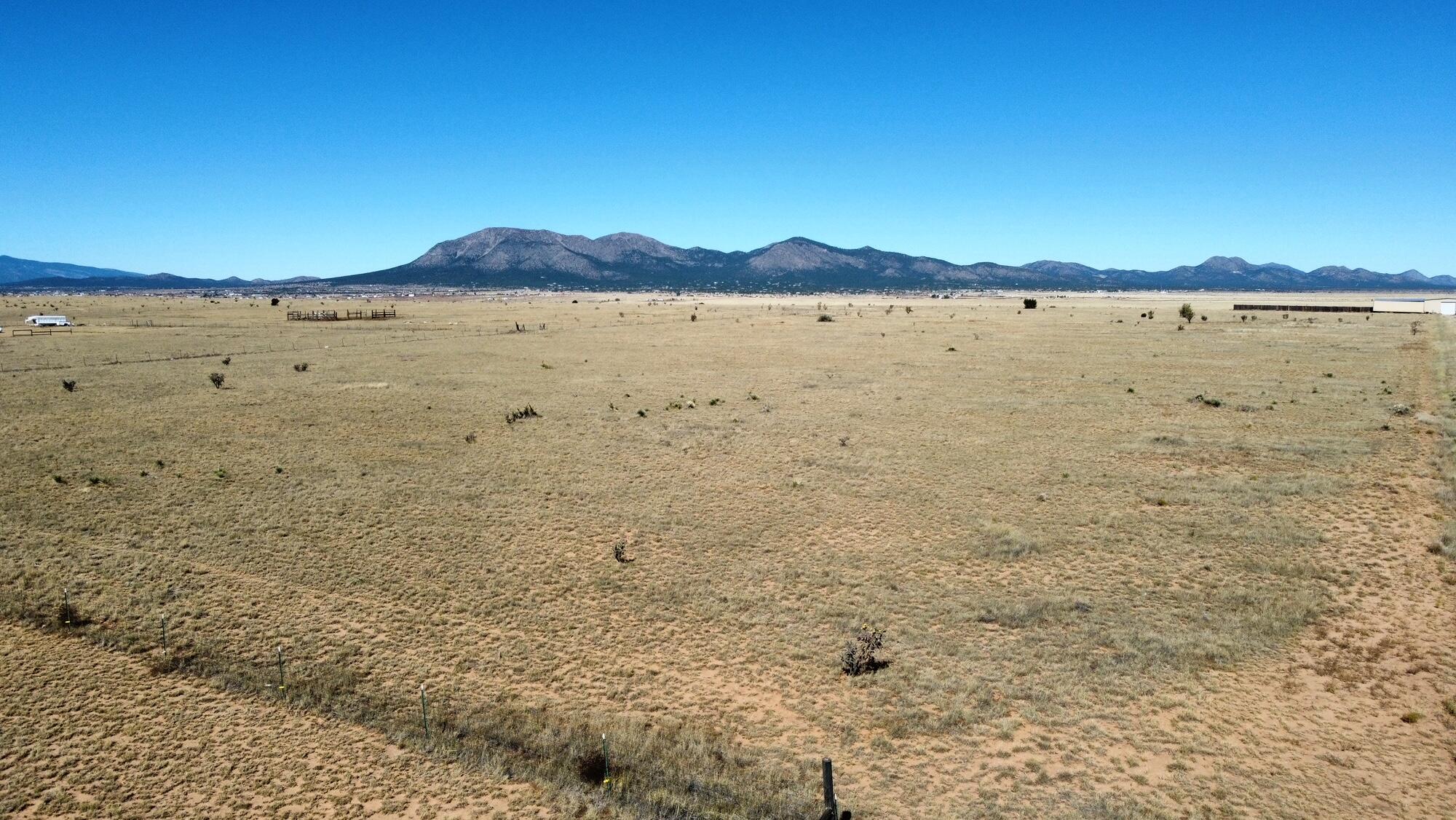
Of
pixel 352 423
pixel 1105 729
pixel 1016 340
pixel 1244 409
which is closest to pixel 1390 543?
pixel 1105 729

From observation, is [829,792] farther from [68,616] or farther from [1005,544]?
[68,616]

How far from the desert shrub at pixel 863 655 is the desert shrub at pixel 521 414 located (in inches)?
861

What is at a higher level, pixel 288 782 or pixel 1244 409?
pixel 1244 409

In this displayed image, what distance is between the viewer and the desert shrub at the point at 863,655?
1293 centimetres

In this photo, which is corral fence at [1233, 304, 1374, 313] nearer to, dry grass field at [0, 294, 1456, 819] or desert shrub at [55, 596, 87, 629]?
dry grass field at [0, 294, 1456, 819]

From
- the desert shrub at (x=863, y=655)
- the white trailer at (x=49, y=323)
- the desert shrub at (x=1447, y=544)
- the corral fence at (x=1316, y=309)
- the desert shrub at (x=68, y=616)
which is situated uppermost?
the corral fence at (x=1316, y=309)

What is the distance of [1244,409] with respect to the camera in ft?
109

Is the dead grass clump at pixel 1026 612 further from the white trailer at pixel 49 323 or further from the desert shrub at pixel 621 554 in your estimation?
the white trailer at pixel 49 323

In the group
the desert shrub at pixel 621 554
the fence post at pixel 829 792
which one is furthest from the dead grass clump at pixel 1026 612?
the desert shrub at pixel 621 554

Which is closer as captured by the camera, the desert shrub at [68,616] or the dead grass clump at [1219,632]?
the dead grass clump at [1219,632]

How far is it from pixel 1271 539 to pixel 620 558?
16.3 m

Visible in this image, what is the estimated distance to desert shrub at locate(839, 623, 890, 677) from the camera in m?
12.9

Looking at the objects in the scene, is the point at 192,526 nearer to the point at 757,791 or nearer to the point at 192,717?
the point at 192,717

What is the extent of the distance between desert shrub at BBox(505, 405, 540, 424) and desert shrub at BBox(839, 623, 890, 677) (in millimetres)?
21865
